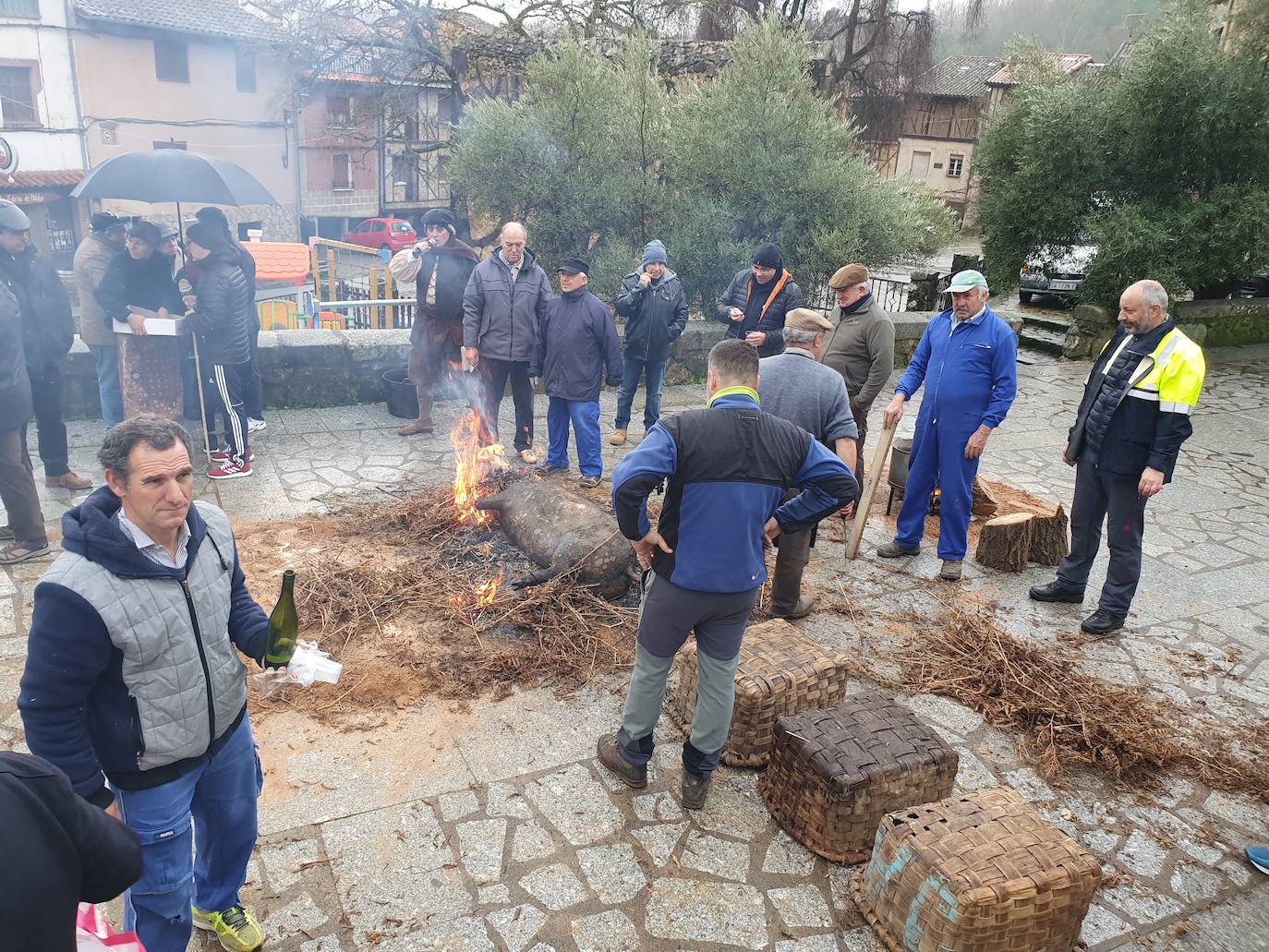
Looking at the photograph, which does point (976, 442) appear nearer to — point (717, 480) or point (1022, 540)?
point (1022, 540)

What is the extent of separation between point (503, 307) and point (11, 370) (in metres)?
3.73

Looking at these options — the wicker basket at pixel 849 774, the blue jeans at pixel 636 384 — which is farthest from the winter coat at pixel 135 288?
the wicker basket at pixel 849 774

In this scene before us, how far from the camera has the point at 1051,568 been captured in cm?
697

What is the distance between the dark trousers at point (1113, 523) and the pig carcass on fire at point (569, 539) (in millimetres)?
3137

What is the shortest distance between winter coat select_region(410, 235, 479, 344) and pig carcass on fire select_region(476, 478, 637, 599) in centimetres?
297

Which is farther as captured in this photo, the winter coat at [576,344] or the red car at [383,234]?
the red car at [383,234]

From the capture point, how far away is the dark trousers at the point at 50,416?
6770 millimetres

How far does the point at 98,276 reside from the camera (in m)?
7.45

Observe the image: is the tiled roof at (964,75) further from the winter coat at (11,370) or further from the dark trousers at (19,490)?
the dark trousers at (19,490)

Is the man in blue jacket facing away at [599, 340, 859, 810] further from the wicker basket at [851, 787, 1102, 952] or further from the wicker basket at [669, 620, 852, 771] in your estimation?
the wicker basket at [851, 787, 1102, 952]

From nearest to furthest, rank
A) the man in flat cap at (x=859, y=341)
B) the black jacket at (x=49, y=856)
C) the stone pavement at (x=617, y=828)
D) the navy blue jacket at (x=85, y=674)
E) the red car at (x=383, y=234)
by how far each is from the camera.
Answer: the black jacket at (x=49, y=856)
the navy blue jacket at (x=85, y=674)
the stone pavement at (x=617, y=828)
the man in flat cap at (x=859, y=341)
the red car at (x=383, y=234)

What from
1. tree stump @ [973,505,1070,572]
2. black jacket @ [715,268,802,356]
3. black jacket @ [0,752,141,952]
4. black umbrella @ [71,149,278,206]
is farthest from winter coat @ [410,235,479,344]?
black jacket @ [0,752,141,952]

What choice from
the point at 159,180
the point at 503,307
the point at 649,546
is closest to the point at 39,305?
the point at 159,180

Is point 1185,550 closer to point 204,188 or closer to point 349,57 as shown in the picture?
point 204,188
